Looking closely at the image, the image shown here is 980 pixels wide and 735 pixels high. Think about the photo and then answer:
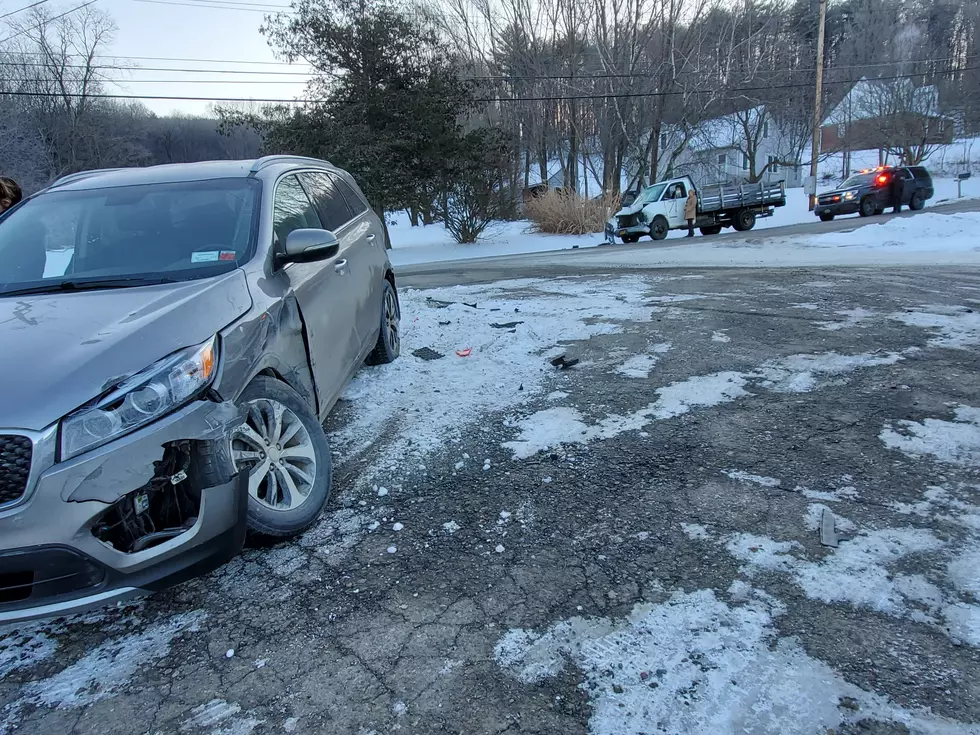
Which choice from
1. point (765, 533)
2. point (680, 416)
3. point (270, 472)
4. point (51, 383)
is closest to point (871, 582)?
point (765, 533)

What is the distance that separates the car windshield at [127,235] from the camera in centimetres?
325

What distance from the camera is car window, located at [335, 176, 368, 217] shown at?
5.59m

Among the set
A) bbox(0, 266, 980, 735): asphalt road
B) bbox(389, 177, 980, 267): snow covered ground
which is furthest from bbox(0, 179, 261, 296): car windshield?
→ bbox(389, 177, 980, 267): snow covered ground

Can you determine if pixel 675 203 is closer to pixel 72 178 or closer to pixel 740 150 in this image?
pixel 72 178

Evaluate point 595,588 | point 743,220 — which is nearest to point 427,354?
point 595,588

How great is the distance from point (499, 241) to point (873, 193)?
14109mm

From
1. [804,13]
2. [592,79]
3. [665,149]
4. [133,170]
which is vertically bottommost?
[133,170]

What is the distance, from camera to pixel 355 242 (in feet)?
16.6

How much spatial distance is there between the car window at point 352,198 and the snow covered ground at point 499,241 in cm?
1731

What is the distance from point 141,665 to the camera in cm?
231

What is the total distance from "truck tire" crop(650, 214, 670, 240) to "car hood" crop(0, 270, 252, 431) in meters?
20.6

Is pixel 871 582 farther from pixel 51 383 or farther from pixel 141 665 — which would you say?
pixel 51 383

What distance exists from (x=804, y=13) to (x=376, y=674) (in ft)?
188

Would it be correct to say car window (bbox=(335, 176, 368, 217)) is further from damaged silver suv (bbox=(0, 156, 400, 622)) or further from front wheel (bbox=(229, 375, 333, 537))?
front wheel (bbox=(229, 375, 333, 537))
